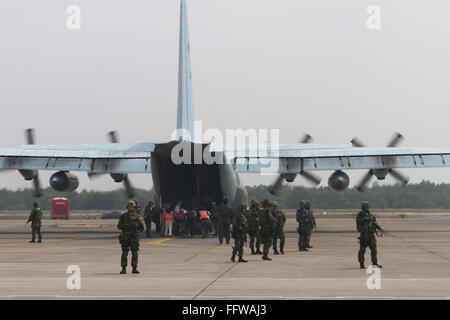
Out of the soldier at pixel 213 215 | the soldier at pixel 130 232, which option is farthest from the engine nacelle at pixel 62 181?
the soldier at pixel 130 232

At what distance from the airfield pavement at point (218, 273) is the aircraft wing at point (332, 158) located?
639 cm

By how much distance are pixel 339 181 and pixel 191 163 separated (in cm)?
842

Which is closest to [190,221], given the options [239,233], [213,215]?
[213,215]

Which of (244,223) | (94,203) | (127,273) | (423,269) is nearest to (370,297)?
(423,269)

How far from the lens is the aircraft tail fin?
3097cm

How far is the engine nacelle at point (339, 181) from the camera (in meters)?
33.2

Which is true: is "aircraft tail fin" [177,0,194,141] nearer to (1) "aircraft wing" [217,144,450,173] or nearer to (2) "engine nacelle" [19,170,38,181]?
(1) "aircraft wing" [217,144,450,173]

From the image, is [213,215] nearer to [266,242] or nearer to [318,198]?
[266,242]

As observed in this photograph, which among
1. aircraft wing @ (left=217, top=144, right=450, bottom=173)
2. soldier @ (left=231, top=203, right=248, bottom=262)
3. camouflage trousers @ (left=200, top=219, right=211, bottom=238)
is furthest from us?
aircraft wing @ (left=217, top=144, right=450, bottom=173)

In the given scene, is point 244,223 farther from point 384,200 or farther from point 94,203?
point 384,200

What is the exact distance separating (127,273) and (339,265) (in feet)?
18.7

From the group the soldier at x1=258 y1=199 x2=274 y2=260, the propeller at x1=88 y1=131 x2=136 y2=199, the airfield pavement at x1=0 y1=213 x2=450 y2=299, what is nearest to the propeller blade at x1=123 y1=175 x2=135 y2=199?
the propeller at x1=88 y1=131 x2=136 y2=199

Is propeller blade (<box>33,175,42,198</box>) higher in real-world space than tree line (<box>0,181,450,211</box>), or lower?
higher

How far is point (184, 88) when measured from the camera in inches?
1259
